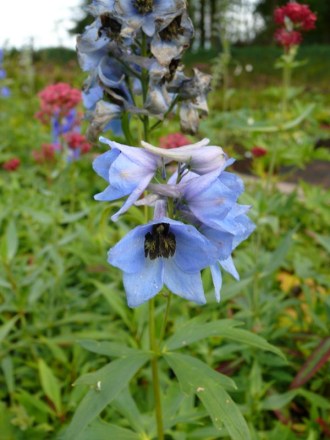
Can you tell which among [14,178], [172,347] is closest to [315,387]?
[172,347]

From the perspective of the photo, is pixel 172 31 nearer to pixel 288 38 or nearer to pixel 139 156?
pixel 139 156

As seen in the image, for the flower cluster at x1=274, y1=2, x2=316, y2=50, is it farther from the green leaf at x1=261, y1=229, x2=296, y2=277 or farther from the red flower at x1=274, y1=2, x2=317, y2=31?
the green leaf at x1=261, y1=229, x2=296, y2=277

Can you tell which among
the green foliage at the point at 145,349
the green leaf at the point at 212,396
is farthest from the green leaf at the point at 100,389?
the green leaf at the point at 212,396

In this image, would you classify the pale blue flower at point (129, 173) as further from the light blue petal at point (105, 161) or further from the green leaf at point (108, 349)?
the green leaf at point (108, 349)

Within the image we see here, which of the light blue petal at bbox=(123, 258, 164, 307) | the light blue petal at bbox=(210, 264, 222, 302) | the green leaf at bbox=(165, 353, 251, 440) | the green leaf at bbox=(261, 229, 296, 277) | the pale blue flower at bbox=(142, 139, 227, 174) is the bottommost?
the green leaf at bbox=(261, 229, 296, 277)

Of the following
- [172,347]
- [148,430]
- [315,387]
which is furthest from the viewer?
[315,387]

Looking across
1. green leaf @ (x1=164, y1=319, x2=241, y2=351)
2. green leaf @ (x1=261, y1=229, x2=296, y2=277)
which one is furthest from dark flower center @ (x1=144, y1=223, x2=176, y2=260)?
green leaf @ (x1=261, y1=229, x2=296, y2=277)

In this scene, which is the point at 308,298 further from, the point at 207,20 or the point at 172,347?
the point at 207,20

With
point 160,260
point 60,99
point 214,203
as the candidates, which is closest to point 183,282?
point 160,260
